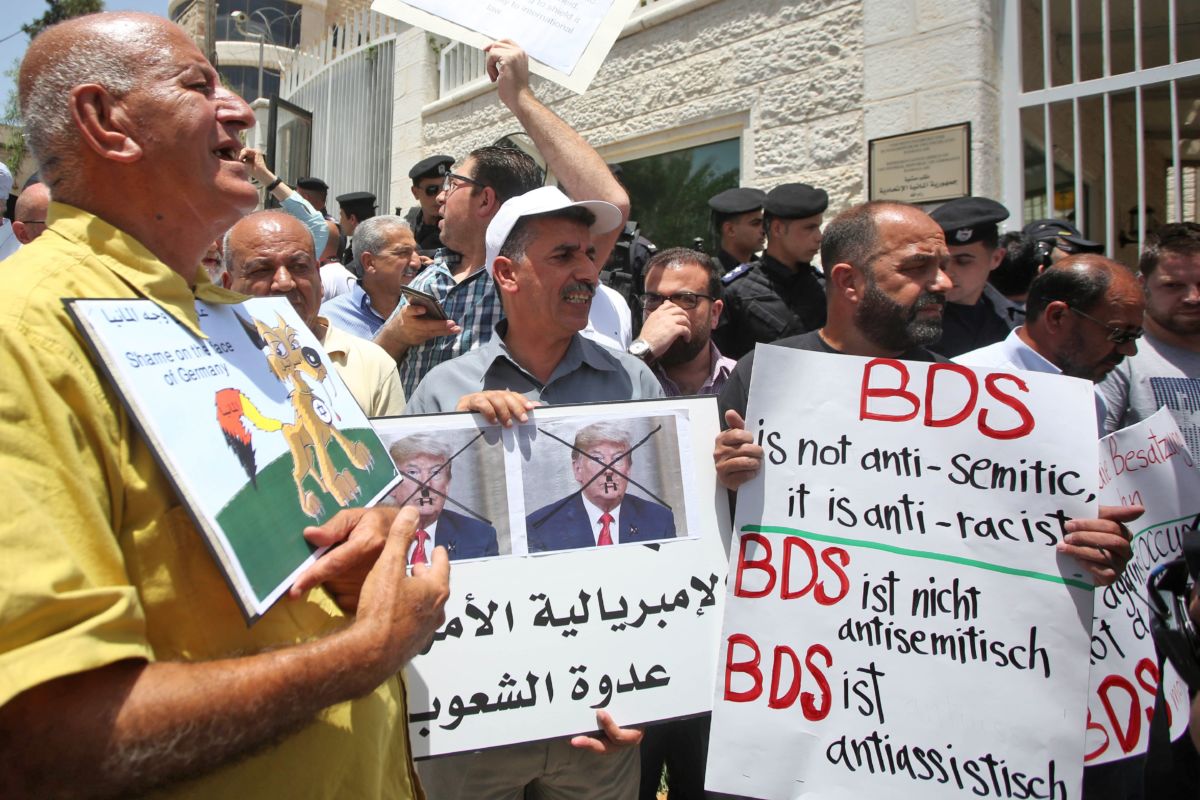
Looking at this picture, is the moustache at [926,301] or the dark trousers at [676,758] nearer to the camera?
the moustache at [926,301]

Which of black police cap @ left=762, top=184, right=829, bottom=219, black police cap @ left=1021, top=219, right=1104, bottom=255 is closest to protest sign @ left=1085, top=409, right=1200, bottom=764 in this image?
black police cap @ left=762, top=184, right=829, bottom=219

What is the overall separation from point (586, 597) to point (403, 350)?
4.95ft

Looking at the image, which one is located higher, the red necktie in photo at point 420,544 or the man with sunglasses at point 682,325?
the man with sunglasses at point 682,325

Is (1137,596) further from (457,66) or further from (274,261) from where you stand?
(457,66)

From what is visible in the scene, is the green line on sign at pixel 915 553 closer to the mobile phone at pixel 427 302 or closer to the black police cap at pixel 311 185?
the mobile phone at pixel 427 302

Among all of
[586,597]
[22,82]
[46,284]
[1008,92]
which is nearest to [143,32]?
[22,82]

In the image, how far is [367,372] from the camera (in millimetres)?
2770

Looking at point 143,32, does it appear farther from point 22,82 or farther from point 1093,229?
point 1093,229

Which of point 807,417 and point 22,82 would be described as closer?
point 22,82

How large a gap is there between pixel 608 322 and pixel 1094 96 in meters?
4.71

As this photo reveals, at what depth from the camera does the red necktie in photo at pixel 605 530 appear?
2045 mm

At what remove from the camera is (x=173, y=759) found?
98 centimetres

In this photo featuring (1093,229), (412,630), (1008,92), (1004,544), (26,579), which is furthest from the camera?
(1093,229)

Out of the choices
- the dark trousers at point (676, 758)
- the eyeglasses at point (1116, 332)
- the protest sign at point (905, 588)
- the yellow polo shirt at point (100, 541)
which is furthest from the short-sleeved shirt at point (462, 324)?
the eyeglasses at point (1116, 332)
